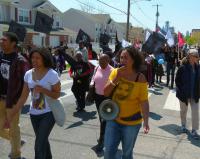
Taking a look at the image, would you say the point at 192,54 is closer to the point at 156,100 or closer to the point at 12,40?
the point at 12,40

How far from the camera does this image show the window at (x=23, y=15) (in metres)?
44.6

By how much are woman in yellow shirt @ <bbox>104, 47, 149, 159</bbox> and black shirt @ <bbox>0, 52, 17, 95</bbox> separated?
1.54 metres

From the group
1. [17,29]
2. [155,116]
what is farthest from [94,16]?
[155,116]

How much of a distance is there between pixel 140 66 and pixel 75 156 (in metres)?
2.26

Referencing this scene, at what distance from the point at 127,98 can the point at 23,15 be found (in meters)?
42.7

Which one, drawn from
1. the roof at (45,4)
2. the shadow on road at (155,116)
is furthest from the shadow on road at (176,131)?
the roof at (45,4)

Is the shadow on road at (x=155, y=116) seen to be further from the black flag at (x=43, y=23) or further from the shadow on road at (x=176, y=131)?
the black flag at (x=43, y=23)

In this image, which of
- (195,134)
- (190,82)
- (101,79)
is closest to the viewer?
(101,79)

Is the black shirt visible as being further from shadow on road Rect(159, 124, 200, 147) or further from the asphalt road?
shadow on road Rect(159, 124, 200, 147)

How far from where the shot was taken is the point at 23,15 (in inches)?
1784

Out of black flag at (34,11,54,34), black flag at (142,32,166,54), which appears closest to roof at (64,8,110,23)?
black flag at (142,32,166,54)

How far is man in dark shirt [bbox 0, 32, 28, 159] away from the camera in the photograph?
5.01 meters

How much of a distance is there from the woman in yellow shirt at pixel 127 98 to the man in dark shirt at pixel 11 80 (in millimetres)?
1323

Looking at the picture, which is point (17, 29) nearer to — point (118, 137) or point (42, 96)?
point (42, 96)
